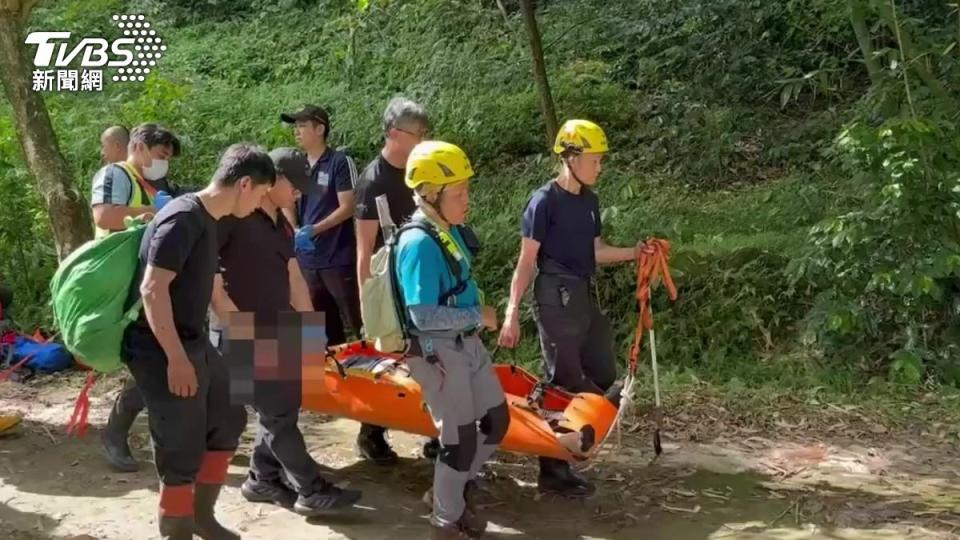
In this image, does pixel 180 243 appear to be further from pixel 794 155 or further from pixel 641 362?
pixel 794 155

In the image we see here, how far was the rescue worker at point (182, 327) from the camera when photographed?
374 centimetres

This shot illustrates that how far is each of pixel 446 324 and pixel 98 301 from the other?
1.33 metres

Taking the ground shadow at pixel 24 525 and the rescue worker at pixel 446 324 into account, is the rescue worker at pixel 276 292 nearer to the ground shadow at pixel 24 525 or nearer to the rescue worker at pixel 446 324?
the rescue worker at pixel 446 324

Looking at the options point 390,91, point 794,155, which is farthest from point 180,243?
point 390,91

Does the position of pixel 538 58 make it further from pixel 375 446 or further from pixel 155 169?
pixel 375 446

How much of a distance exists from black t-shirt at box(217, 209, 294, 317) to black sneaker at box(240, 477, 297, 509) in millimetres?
923

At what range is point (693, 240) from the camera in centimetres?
867

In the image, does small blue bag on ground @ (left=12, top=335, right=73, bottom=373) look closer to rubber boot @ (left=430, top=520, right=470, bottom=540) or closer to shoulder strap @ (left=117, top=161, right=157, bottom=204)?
shoulder strap @ (left=117, top=161, right=157, bottom=204)

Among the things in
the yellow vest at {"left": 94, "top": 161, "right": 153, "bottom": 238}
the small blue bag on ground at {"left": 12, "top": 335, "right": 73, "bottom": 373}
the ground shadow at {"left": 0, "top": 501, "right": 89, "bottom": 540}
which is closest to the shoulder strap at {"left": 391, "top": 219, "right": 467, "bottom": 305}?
the yellow vest at {"left": 94, "top": 161, "right": 153, "bottom": 238}

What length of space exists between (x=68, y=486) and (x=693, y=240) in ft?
17.6

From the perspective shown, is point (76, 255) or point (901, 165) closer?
point (76, 255)

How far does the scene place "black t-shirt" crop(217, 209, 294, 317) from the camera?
4520mm

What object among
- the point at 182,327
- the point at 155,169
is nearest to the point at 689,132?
the point at 155,169

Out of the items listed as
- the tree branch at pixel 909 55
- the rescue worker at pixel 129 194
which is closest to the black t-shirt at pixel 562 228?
the rescue worker at pixel 129 194
